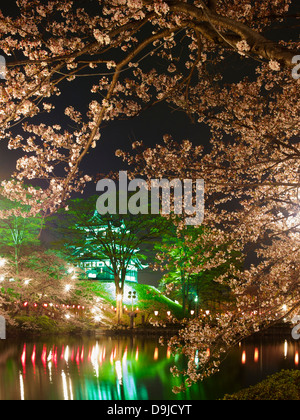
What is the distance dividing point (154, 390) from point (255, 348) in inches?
578

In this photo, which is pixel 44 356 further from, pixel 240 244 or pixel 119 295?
pixel 119 295

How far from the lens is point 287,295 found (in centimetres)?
715

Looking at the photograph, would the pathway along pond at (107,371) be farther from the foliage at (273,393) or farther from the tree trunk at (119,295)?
the tree trunk at (119,295)

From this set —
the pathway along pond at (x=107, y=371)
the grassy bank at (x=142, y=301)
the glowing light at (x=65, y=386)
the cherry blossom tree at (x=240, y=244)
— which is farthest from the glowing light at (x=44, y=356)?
the grassy bank at (x=142, y=301)

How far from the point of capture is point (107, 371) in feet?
45.6

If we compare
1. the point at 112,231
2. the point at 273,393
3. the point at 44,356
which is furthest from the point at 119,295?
the point at 273,393

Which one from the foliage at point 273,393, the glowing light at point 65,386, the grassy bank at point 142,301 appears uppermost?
the foliage at point 273,393

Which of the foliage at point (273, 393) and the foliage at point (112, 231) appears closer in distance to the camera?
the foliage at point (273, 393)

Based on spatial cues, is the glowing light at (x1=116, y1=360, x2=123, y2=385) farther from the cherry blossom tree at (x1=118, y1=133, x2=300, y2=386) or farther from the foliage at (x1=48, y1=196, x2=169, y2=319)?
the foliage at (x1=48, y1=196, x2=169, y2=319)

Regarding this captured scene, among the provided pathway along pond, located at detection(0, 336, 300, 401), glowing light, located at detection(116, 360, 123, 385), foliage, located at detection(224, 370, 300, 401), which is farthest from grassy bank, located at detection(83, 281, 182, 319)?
foliage, located at detection(224, 370, 300, 401)

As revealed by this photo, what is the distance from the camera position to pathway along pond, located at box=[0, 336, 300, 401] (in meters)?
10.5

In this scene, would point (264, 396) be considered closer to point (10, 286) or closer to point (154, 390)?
point (154, 390)

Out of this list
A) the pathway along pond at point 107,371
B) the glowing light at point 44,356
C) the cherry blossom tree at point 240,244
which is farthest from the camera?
the glowing light at point 44,356

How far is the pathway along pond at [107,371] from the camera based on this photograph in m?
10.5
